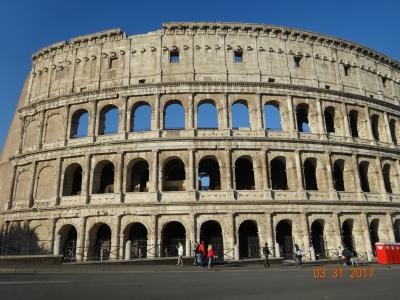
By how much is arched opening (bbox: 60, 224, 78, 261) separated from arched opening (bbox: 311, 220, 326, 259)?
637 inches

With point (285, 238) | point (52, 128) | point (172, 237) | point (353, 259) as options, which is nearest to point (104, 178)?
point (52, 128)

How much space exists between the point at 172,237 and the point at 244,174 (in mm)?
7050

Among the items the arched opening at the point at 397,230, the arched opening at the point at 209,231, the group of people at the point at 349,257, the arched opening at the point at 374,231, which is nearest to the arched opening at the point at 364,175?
the arched opening at the point at 374,231

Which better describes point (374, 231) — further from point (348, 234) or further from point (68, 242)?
point (68, 242)

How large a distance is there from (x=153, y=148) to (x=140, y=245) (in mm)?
6563

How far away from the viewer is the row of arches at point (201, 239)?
2044cm

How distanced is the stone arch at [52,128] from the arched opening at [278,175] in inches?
652

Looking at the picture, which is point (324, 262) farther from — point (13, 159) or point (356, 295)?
point (13, 159)

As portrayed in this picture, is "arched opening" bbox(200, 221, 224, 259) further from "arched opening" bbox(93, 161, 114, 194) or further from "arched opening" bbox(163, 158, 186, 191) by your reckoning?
"arched opening" bbox(93, 161, 114, 194)

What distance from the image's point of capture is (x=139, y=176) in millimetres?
23156

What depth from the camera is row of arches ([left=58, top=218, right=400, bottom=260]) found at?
805 inches

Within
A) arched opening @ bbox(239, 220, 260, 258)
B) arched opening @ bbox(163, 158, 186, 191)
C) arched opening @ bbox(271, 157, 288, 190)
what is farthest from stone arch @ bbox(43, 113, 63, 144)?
arched opening @ bbox(271, 157, 288, 190)

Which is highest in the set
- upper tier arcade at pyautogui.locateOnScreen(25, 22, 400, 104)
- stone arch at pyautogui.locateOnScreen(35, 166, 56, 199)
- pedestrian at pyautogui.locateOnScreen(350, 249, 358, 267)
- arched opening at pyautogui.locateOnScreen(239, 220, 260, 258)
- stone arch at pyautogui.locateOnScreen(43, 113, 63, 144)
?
upper tier arcade at pyautogui.locateOnScreen(25, 22, 400, 104)

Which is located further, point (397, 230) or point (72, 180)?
point (397, 230)
